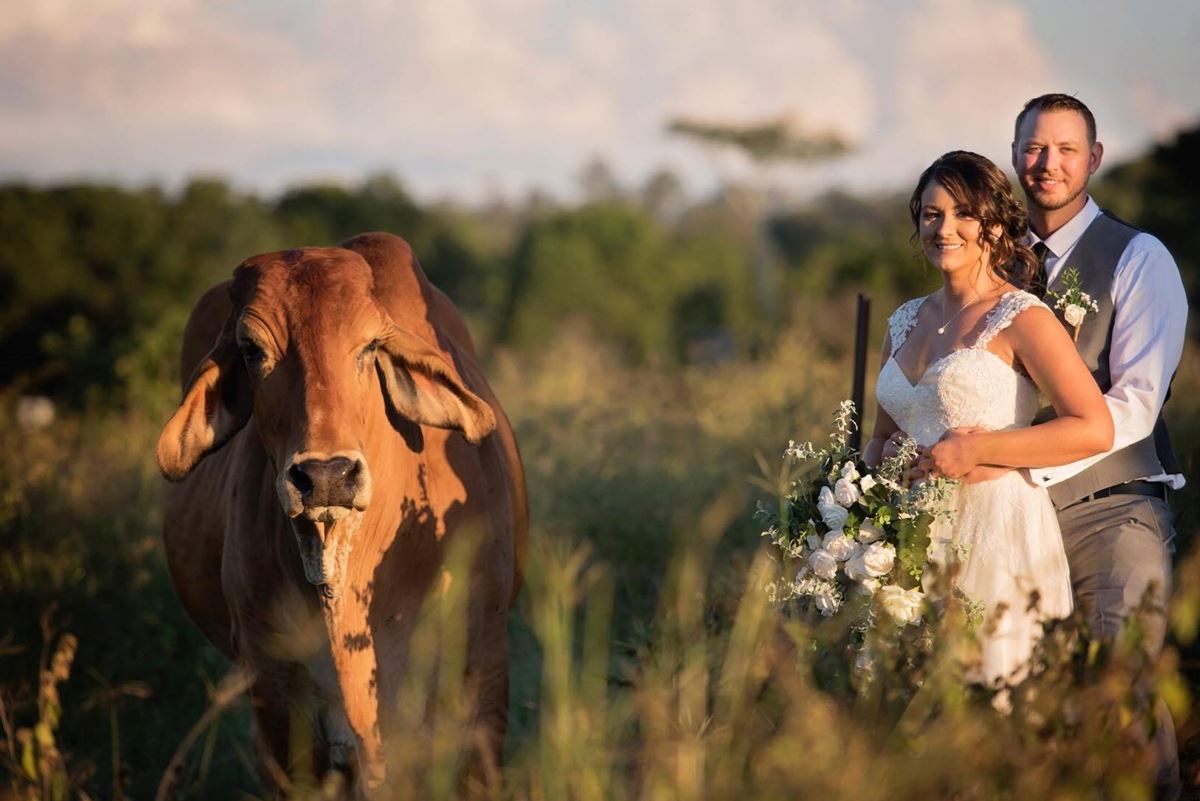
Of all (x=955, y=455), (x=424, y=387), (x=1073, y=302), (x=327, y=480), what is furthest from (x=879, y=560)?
(x=327, y=480)

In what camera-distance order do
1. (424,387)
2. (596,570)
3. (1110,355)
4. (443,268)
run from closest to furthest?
(1110,355)
(424,387)
(596,570)
(443,268)

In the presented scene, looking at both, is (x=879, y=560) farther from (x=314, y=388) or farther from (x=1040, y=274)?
(x=314, y=388)

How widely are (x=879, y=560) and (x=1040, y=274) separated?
1.19m

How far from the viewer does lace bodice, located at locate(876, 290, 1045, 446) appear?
4.21m

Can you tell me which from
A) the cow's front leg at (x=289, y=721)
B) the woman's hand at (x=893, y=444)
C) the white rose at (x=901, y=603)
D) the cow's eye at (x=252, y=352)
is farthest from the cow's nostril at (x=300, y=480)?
the woman's hand at (x=893, y=444)

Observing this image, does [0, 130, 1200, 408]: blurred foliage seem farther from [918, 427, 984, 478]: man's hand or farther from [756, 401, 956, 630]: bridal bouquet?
[918, 427, 984, 478]: man's hand

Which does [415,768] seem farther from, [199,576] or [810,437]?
[810,437]

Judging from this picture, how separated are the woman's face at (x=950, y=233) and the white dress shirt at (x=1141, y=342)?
47 centimetres

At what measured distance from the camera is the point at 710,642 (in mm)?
4363

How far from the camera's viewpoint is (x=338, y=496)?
12.9 ft

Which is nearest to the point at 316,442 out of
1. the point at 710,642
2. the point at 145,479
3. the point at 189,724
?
the point at 710,642

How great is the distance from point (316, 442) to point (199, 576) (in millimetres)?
2054

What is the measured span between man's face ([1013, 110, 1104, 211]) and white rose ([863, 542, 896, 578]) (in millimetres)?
1331

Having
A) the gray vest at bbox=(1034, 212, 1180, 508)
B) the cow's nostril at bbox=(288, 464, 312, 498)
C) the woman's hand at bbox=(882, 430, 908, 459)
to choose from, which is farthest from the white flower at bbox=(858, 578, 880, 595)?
the cow's nostril at bbox=(288, 464, 312, 498)
